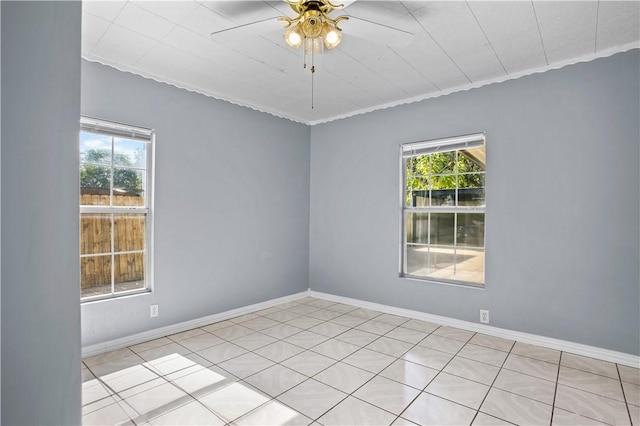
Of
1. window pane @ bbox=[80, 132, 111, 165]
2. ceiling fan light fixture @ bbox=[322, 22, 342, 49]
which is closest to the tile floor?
window pane @ bbox=[80, 132, 111, 165]

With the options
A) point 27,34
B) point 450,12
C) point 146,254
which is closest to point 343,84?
point 450,12

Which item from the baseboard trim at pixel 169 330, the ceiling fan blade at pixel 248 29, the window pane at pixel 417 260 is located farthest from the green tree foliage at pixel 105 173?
the window pane at pixel 417 260

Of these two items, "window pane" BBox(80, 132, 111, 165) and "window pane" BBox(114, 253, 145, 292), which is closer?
"window pane" BBox(80, 132, 111, 165)

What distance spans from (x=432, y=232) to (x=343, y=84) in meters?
1.97

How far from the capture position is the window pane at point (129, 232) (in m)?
3.19

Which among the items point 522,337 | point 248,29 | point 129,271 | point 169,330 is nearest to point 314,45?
point 248,29

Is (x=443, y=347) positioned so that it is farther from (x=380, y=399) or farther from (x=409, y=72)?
(x=409, y=72)

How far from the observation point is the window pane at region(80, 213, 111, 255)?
9.82 ft

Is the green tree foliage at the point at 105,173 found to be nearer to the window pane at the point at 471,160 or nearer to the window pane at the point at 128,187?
the window pane at the point at 128,187

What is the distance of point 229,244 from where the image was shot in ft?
13.1

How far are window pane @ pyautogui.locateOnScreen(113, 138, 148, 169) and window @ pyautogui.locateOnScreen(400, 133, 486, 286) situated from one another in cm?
290

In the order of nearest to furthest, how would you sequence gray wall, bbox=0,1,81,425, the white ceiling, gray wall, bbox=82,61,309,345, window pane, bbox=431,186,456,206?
1. gray wall, bbox=0,1,81,425
2. the white ceiling
3. gray wall, bbox=82,61,309,345
4. window pane, bbox=431,186,456,206

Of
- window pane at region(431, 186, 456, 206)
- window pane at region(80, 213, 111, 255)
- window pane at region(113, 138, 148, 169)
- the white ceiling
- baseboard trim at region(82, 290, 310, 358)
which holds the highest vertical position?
the white ceiling

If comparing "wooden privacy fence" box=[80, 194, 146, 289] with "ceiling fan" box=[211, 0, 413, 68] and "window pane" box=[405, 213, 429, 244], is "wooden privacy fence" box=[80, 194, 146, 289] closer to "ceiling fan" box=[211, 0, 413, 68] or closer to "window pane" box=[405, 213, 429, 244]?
"ceiling fan" box=[211, 0, 413, 68]
